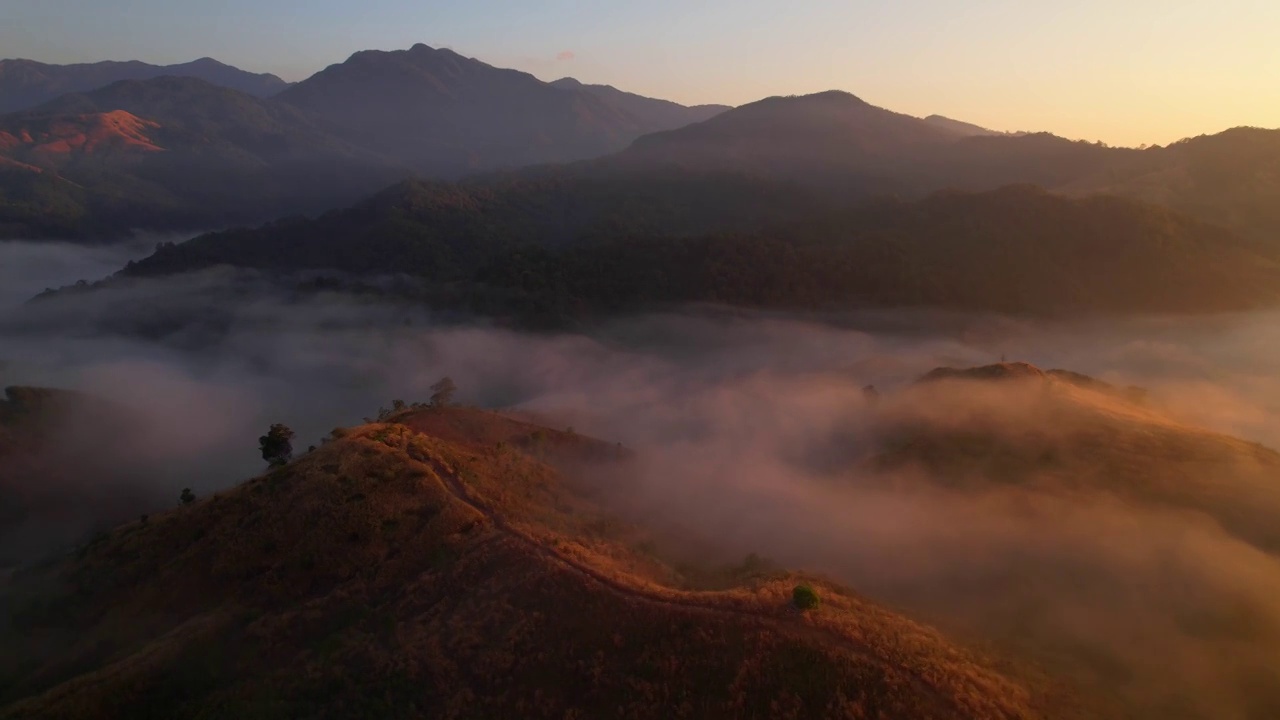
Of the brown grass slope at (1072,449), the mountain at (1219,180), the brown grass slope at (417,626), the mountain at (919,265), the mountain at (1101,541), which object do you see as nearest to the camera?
the brown grass slope at (417,626)

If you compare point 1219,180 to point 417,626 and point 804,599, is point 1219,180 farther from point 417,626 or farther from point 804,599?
point 417,626

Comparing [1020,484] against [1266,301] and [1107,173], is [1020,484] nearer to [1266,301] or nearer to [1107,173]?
[1266,301]

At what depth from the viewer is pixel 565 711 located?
67.4ft

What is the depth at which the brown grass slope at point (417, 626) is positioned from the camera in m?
20.6

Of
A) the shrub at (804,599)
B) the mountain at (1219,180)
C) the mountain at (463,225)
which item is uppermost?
the mountain at (1219,180)

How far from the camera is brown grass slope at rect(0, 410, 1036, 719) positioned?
20594mm

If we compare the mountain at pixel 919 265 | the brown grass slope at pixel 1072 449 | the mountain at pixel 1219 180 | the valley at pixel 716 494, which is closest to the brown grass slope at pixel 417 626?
the valley at pixel 716 494

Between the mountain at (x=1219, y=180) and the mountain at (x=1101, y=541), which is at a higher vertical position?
the mountain at (x=1219, y=180)

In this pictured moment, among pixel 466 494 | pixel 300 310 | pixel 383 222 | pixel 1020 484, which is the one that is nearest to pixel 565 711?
pixel 466 494

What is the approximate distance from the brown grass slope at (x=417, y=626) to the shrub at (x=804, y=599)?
0.35 meters

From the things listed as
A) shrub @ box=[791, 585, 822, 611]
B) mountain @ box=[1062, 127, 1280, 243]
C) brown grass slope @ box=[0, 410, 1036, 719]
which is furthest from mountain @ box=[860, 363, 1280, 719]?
mountain @ box=[1062, 127, 1280, 243]

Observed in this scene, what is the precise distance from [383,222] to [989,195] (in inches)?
4876

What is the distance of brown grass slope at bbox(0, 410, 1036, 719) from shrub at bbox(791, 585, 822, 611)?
35 cm

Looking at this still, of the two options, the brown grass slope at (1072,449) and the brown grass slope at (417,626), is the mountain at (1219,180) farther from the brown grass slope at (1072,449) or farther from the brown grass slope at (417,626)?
the brown grass slope at (417,626)
